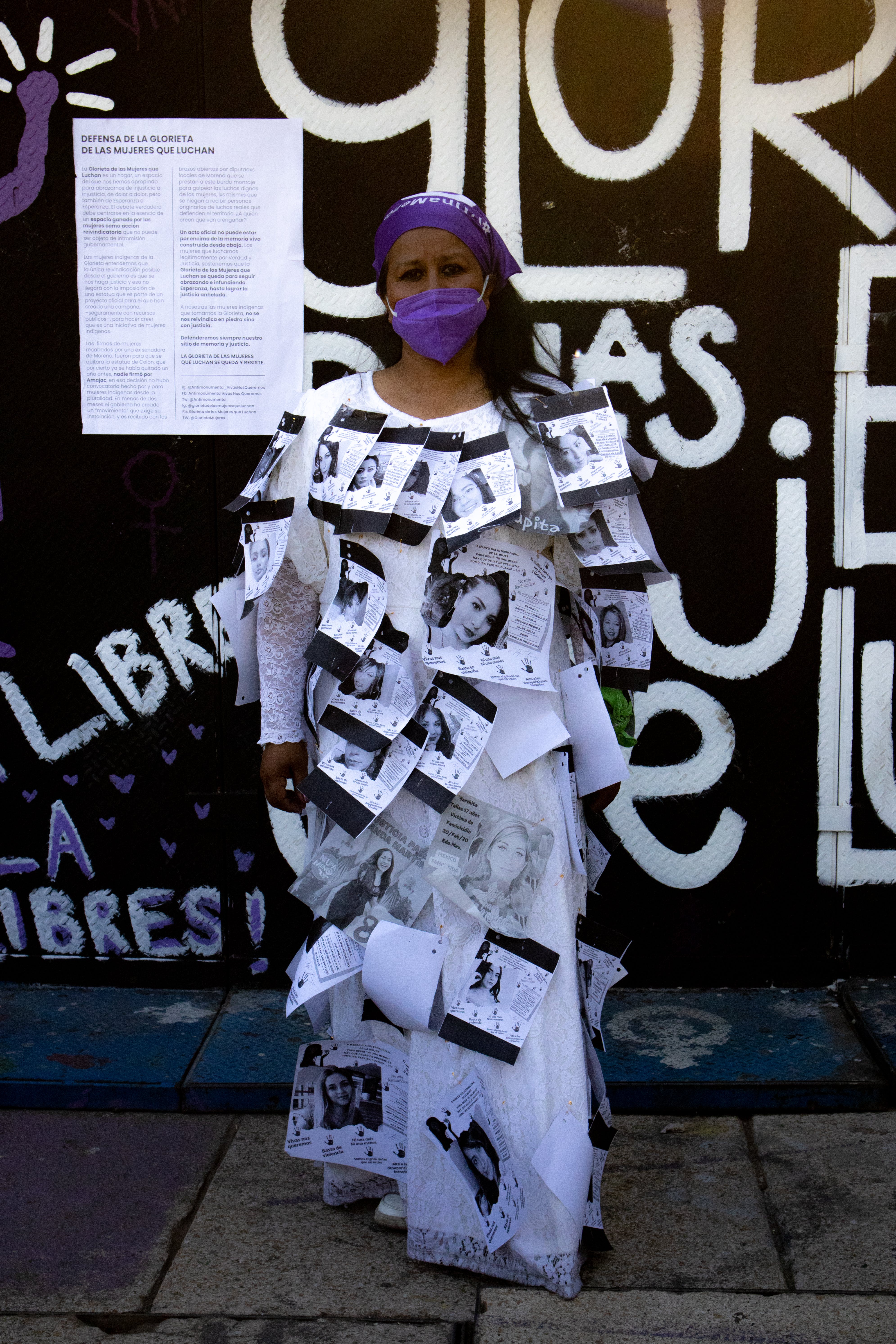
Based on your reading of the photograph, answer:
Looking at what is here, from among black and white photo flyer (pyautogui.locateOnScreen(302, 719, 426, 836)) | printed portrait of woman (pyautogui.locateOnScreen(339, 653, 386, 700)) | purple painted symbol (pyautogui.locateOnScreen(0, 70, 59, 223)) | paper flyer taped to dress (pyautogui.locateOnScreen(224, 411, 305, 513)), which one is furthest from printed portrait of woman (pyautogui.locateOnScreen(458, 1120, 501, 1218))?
purple painted symbol (pyautogui.locateOnScreen(0, 70, 59, 223))

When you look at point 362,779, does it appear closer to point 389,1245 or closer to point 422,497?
point 422,497

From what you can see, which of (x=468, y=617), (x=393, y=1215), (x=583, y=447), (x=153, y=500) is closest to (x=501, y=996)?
(x=393, y=1215)

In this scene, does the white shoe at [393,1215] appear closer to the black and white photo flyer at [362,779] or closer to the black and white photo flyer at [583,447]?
the black and white photo flyer at [362,779]

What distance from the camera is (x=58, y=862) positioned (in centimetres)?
385

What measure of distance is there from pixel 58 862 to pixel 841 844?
2.15 m

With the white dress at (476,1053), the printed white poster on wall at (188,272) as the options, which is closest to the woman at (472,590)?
the white dress at (476,1053)

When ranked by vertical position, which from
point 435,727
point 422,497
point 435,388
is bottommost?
point 435,727

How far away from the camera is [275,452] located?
2674 mm

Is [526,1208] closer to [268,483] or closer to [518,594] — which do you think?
[518,594]

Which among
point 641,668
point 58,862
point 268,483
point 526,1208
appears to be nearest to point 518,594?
point 641,668

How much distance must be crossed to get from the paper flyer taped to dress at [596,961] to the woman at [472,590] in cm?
6

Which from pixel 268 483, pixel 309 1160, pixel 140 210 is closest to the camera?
pixel 268 483

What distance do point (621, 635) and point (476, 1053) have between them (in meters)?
0.84

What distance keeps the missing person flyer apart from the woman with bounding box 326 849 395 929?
1.83ft
